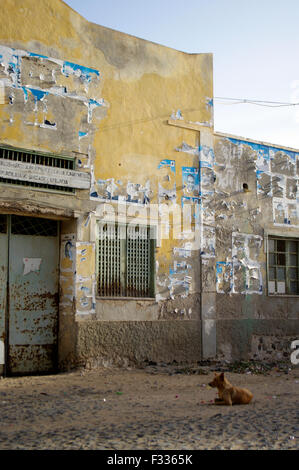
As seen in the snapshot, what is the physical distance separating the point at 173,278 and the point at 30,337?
2.86 m

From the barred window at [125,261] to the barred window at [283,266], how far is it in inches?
124

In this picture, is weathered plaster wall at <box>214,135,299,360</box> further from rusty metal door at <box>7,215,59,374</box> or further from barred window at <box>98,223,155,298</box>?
rusty metal door at <box>7,215,59,374</box>

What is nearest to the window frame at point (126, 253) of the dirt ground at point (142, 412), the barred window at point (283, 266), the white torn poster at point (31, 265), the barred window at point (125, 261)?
the barred window at point (125, 261)

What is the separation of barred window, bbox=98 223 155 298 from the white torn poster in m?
1.06

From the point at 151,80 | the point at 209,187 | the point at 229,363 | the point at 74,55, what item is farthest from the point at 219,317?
the point at 74,55

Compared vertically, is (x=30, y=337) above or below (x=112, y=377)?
above

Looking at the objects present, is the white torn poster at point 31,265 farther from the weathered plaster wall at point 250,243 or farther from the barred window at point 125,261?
the weathered plaster wall at point 250,243

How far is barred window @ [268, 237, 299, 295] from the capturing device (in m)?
11.8

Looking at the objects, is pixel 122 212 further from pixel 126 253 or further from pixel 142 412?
pixel 142 412

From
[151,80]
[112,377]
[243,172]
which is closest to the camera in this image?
[112,377]

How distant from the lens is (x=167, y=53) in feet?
34.5

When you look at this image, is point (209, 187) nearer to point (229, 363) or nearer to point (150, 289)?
point (150, 289)

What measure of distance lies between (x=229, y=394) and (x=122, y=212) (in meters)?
4.14

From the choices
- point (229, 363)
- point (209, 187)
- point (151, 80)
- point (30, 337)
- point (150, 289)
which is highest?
point (151, 80)
